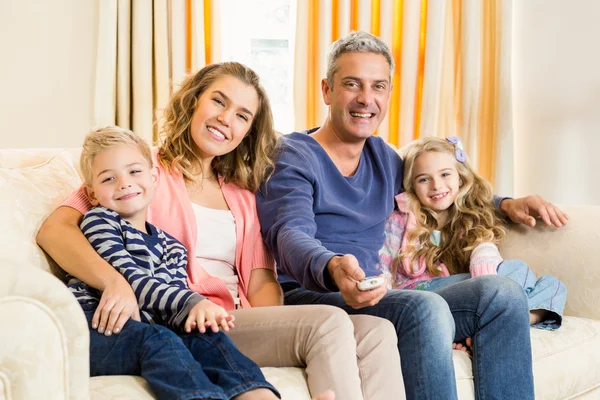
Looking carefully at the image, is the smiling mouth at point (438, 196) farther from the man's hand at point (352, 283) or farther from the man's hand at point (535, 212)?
the man's hand at point (352, 283)

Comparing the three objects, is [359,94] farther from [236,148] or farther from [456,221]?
[456,221]

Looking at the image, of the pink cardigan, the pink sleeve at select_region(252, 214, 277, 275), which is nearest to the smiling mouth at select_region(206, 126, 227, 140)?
the pink cardigan

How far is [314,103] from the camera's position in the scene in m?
3.69

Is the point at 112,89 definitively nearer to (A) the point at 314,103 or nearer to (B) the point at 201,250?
(A) the point at 314,103

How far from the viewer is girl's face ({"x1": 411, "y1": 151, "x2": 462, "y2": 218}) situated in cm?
221

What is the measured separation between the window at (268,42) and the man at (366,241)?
1600 millimetres

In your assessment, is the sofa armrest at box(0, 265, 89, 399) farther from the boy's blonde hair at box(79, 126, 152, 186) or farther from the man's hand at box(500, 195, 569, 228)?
the man's hand at box(500, 195, 569, 228)

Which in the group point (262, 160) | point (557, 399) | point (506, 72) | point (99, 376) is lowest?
point (557, 399)

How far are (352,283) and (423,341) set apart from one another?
27 cm

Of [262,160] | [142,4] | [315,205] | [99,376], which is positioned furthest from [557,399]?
[142,4]

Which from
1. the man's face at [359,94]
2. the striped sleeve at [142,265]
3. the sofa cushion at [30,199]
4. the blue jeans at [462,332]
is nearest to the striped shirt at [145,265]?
the striped sleeve at [142,265]

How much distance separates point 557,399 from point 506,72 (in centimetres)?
213

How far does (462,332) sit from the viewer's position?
1.82m

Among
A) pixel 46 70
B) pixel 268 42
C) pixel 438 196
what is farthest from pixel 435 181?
pixel 46 70
